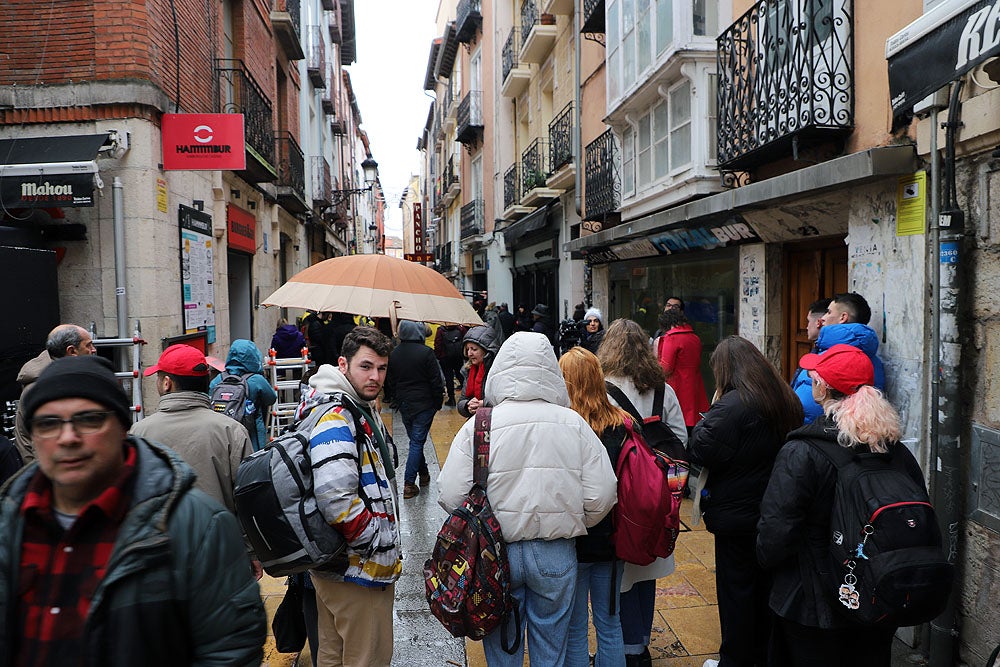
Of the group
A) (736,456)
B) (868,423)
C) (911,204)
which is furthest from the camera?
(911,204)

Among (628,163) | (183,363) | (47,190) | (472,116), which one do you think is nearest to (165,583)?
(183,363)

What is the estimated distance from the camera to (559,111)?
635 inches

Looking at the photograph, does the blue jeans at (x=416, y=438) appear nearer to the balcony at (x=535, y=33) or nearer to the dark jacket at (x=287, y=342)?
the dark jacket at (x=287, y=342)

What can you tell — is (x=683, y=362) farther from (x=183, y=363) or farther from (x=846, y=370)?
(x=183, y=363)

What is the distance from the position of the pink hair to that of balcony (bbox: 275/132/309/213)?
13.6m

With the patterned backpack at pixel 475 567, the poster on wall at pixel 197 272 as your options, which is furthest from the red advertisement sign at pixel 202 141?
the patterned backpack at pixel 475 567

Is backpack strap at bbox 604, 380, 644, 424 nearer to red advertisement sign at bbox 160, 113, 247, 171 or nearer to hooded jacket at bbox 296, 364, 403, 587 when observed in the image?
hooded jacket at bbox 296, 364, 403, 587

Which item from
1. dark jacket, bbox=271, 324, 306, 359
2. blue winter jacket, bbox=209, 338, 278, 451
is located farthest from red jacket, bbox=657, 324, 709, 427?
dark jacket, bbox=271, 324, 306, 359

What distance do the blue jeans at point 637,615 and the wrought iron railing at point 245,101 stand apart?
944 cm

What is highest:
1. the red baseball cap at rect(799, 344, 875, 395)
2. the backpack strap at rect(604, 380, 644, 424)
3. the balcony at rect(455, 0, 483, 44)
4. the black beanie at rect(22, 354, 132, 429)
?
the balcony at rect(455, 0, 483, 44)

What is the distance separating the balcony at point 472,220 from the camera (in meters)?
26.5

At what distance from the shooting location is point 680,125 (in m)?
8.43

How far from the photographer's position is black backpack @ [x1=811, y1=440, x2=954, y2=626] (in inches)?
97.6

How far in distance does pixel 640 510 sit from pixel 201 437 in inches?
85.6
